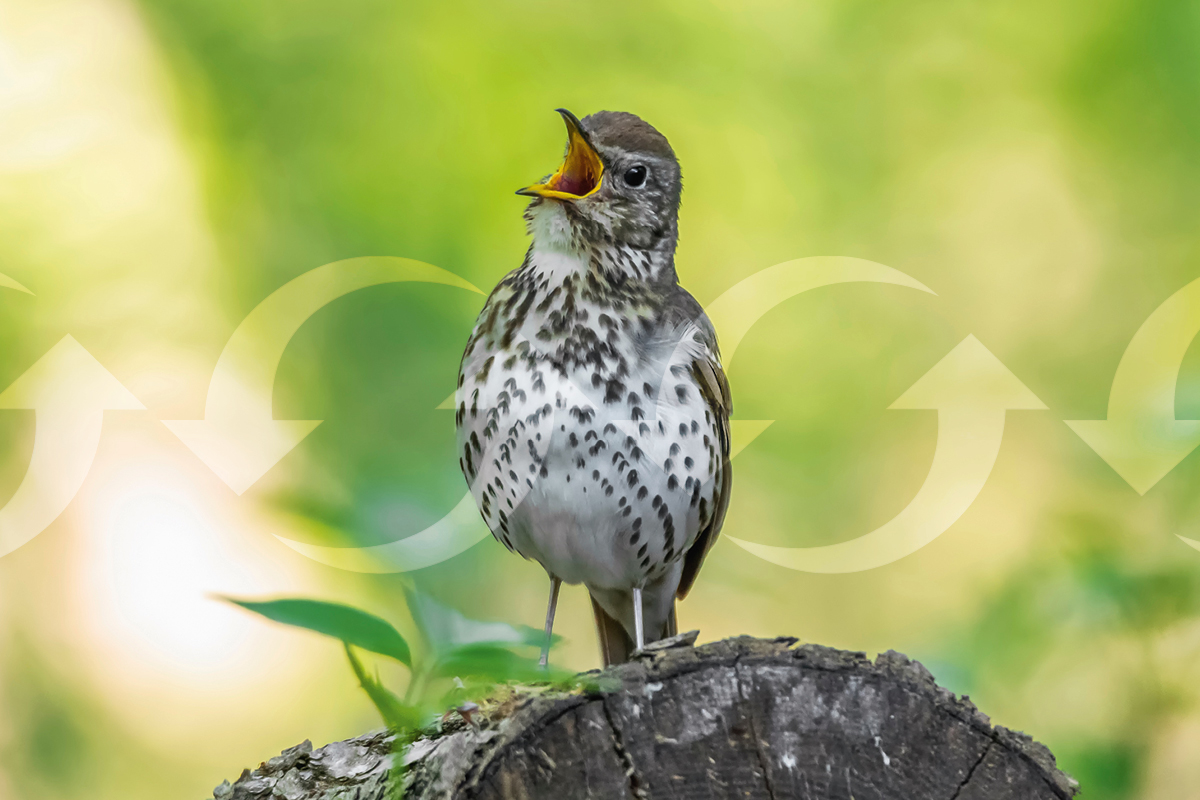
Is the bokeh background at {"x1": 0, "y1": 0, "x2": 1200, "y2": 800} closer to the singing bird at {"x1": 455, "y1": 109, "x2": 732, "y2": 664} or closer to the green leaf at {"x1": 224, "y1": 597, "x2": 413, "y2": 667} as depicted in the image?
the singing bird at {"x1": 455, "y1": 109, "x2": 732, "y2": 664}

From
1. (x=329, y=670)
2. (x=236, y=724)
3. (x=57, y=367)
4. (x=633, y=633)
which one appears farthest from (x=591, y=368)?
(x=57, y=367)

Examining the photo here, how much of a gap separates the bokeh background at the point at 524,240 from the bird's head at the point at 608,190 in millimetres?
1880

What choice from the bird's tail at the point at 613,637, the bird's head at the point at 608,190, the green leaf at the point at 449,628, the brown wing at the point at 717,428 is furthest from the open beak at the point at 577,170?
the green leaf at the point at 449,628

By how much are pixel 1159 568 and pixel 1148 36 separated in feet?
11.9

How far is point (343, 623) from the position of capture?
3.10ft

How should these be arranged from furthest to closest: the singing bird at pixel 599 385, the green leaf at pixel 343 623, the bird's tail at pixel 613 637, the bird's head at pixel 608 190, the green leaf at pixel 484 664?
the bird's tail at pixel 613 637
the bird's head at pixel 608 190
the singing bird at pixel 599 385
the green leaf at pixel 484 664
the green leaf at pixel 343 623

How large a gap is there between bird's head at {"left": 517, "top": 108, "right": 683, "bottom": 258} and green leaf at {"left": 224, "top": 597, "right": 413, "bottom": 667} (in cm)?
197

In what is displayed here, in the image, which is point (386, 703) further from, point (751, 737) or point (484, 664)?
point (751, 737)

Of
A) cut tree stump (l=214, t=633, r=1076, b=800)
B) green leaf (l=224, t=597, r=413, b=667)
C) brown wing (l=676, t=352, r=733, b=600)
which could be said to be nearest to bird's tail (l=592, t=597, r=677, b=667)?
brown wing (l=676, t=352, r=733, b=600)

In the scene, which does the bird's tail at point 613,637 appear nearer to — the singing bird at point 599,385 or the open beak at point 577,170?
the singing bird at point 599,385

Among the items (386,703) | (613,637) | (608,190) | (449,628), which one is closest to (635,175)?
(608,190)

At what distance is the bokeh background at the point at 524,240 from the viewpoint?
16.6 ft

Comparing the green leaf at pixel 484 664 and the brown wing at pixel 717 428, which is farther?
the brown wing at pixel 717 428

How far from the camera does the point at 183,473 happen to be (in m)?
5.34
